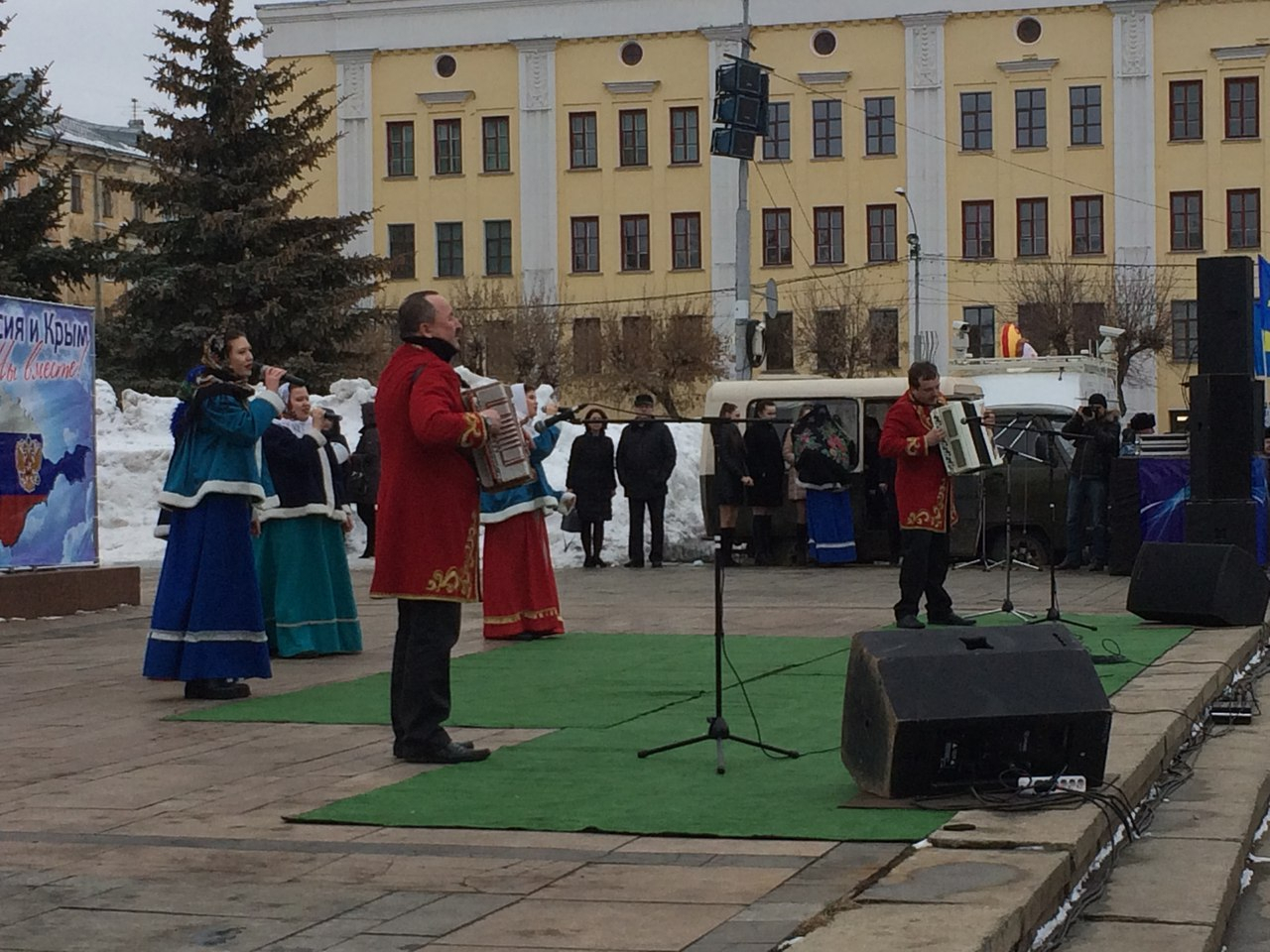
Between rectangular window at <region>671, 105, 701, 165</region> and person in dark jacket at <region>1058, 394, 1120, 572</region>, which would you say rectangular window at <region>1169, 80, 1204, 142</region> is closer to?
rectangular window at <region>671, 105, 701, 165</region>

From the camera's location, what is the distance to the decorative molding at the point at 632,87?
65.0m

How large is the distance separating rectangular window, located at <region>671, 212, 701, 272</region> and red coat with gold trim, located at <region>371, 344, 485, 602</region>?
56.7m

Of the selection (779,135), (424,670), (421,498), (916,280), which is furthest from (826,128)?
(424,670)

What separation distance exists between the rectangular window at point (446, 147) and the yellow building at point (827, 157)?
70 mm

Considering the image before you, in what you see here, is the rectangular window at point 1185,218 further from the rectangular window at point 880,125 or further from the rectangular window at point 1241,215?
the rectangular window at point 880,125

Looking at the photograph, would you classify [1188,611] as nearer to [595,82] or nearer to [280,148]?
[280,148]

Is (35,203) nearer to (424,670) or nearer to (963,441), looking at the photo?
(963,441)

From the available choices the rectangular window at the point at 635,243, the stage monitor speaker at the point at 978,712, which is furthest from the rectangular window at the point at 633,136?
the stage monitor speaker at the point at 978,712

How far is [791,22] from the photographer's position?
63.7 metres

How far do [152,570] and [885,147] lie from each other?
1636 inches

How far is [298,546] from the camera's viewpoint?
43.0 ft

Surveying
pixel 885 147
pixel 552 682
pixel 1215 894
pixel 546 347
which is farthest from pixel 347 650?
pixel 885 147

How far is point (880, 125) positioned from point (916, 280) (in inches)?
340

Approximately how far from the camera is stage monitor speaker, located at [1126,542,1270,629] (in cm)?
1333
